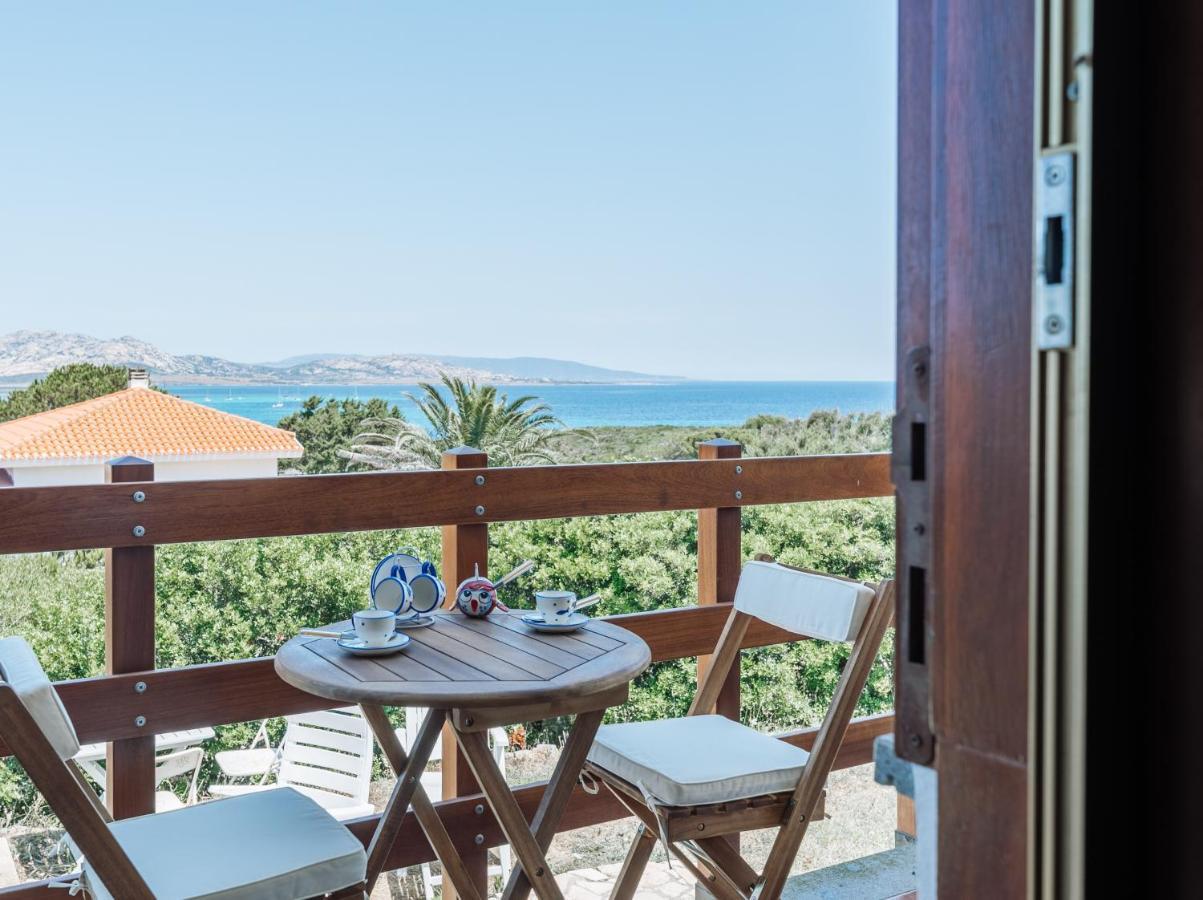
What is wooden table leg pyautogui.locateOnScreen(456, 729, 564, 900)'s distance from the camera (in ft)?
5.90

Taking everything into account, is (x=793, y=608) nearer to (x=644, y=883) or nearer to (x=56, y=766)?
(x=56, y=766)

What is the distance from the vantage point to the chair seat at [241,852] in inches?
65.6

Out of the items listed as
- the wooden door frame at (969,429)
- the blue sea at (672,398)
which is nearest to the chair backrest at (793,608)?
the wooden door frame at (969,429)

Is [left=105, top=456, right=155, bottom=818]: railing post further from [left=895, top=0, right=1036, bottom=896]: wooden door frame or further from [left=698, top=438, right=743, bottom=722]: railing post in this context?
[left=895, top=0, right=1036, bottom=896]: wooden door frame

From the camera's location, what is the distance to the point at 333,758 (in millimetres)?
5898

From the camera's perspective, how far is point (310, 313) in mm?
34125

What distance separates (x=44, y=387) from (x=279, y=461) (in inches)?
287

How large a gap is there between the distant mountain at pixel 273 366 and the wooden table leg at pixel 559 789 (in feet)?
107

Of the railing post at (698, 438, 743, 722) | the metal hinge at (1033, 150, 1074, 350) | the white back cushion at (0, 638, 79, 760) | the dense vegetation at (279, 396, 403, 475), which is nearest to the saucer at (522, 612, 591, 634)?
the railing post at (698, 438, 743, 722)

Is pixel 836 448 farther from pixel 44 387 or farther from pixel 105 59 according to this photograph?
pixel 105 59

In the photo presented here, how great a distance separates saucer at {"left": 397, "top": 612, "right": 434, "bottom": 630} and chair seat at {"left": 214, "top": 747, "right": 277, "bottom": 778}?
626cm

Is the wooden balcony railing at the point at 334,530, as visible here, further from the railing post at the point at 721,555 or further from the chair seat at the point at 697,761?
the chair seat at the point at 697,761

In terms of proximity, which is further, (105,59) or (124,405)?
(105,59)

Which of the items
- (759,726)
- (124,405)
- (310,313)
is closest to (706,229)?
(310,313)
